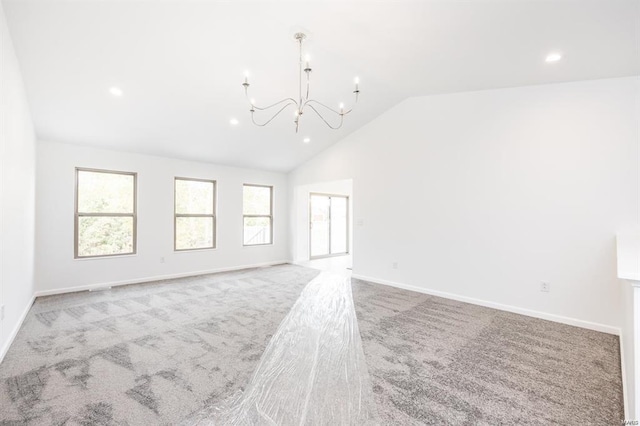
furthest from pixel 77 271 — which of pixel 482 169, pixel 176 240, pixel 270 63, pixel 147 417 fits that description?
pixel 482 169

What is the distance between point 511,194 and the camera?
12.8ft

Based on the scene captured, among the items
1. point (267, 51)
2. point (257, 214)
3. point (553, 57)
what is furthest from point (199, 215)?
point (553, 57)

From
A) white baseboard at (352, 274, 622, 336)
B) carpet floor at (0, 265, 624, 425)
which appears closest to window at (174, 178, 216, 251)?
carpet floor at (0, 265, 624, 425)

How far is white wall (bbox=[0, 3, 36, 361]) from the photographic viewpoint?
97.6 inches

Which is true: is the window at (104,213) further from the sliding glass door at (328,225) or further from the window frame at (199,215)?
the sliding glass door at (328,225)

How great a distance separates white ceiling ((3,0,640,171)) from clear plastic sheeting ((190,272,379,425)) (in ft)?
10.1

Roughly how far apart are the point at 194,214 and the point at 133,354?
3826 mm

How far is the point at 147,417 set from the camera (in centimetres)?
183

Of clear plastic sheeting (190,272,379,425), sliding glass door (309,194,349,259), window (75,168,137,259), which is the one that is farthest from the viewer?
sliding glass door (309,194,349,259)

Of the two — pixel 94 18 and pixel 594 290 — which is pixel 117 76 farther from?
pixel 594 290

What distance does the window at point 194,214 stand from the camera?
5961mm

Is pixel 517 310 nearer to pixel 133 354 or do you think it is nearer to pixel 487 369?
pixel 487 369

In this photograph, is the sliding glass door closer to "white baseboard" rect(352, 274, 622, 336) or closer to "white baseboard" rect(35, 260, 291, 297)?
"white baseboard" rect(35, 260, 291, 297)

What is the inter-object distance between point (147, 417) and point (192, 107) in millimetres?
3756
